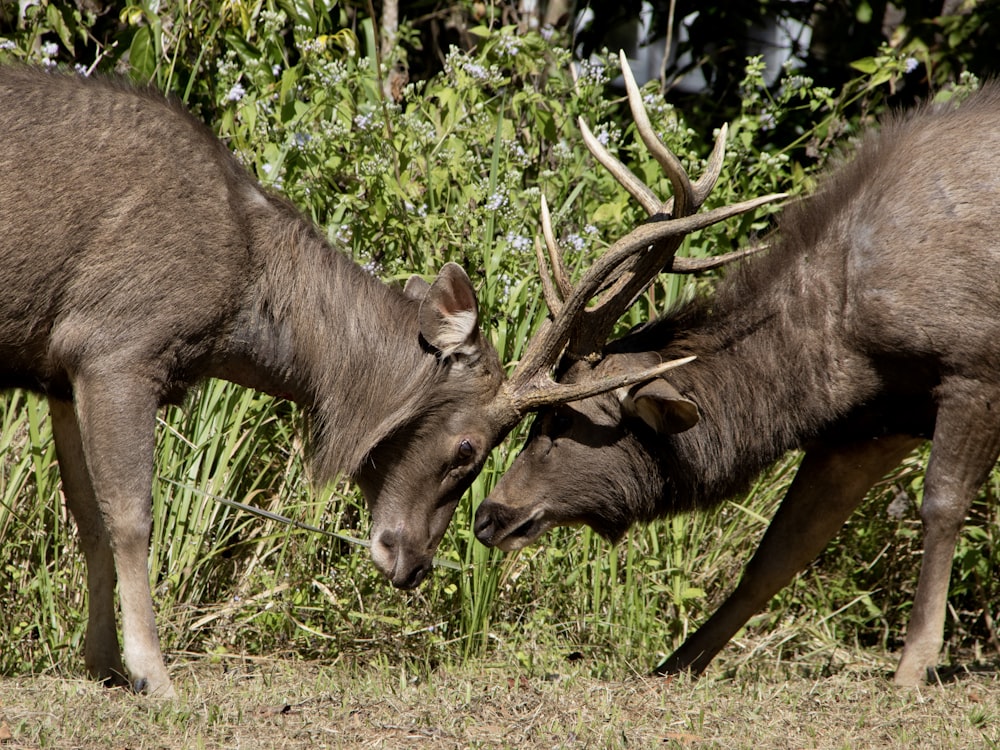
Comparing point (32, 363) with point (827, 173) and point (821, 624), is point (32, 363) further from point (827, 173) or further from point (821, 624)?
point (821, 624)

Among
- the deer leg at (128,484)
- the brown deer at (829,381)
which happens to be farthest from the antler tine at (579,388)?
the deer leg at (128,484)

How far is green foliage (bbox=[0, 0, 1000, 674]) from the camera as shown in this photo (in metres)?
5.90

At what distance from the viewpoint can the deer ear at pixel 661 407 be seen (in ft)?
16.8

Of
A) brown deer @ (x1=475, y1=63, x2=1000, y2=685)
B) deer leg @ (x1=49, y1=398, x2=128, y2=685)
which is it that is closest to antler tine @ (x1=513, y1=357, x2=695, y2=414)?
brown deer @ (x1=475, y1=63, x2=1000, y2=685)

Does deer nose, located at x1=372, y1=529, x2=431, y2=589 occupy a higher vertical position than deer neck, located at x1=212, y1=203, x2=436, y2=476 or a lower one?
lower

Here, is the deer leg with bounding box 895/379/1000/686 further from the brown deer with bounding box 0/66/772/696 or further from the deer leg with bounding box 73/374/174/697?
the deer leg with bounding box 73/374/174/697

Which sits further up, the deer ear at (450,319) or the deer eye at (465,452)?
the deer ear at (450,319)

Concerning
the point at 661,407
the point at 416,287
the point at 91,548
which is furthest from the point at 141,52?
the point at 661,407

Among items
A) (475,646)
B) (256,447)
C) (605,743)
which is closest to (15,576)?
(256,447)

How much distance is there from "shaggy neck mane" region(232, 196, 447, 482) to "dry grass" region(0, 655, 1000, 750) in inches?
40.8

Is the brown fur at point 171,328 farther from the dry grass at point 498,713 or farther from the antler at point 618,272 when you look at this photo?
the dry grass at point 498,713

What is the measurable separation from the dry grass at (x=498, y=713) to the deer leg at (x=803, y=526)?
330mm

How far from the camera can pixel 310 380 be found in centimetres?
532

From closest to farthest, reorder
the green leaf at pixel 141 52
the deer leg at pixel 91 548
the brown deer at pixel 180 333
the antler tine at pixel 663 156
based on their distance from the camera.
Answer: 1. the brown deer at pixel 180 333
2. the antler tine at pixel 663 156
3. the deer leg at pixel 91 548
4. the green leaf at pixel 141 52
